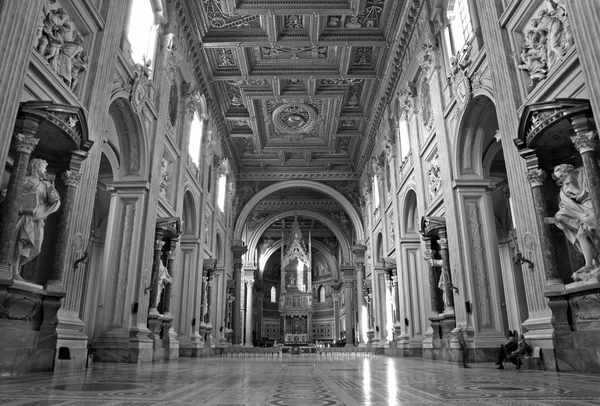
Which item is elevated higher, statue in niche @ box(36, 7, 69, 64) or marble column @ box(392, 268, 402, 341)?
statue in niche @ box(36, 7, 69, 64)

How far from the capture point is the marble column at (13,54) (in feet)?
17.2

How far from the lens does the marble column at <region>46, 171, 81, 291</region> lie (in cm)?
652

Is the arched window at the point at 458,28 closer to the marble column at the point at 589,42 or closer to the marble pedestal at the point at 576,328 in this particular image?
the marble column at the point at 589,42

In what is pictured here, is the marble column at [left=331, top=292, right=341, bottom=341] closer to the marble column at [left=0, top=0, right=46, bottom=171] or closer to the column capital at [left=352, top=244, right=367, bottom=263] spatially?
the column capital at [left=352, top=244, right=367, bottom=263]

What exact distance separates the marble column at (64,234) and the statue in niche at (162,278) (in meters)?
4.66

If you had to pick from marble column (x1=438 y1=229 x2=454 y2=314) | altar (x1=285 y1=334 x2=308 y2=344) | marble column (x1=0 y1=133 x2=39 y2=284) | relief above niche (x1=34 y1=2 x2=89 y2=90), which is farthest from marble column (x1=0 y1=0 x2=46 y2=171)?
altar (x1=285 y1=334 x2=308 y2=344)

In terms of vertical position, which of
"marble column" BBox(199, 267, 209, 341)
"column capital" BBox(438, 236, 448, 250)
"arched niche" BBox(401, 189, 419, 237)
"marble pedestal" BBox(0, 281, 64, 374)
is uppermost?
"arched niche" BBox(401, 189, 419, 237)

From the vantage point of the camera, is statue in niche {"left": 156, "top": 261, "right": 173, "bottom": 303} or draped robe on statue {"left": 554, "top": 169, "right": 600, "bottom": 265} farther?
statue in niche {"left": 156, "top": 261, "right": 173, "bottom": 303}

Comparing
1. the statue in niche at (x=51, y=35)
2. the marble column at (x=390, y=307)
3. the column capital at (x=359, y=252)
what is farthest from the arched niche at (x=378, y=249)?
the statue in niche at (x=51, y=35)

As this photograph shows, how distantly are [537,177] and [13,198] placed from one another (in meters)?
7.38

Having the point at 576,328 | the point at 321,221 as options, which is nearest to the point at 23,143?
the point at 576,328

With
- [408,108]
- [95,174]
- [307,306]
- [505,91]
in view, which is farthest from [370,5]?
[307,306]

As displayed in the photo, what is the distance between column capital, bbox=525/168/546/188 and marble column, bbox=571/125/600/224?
0.99 m

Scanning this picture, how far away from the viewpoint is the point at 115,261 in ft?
32.9
